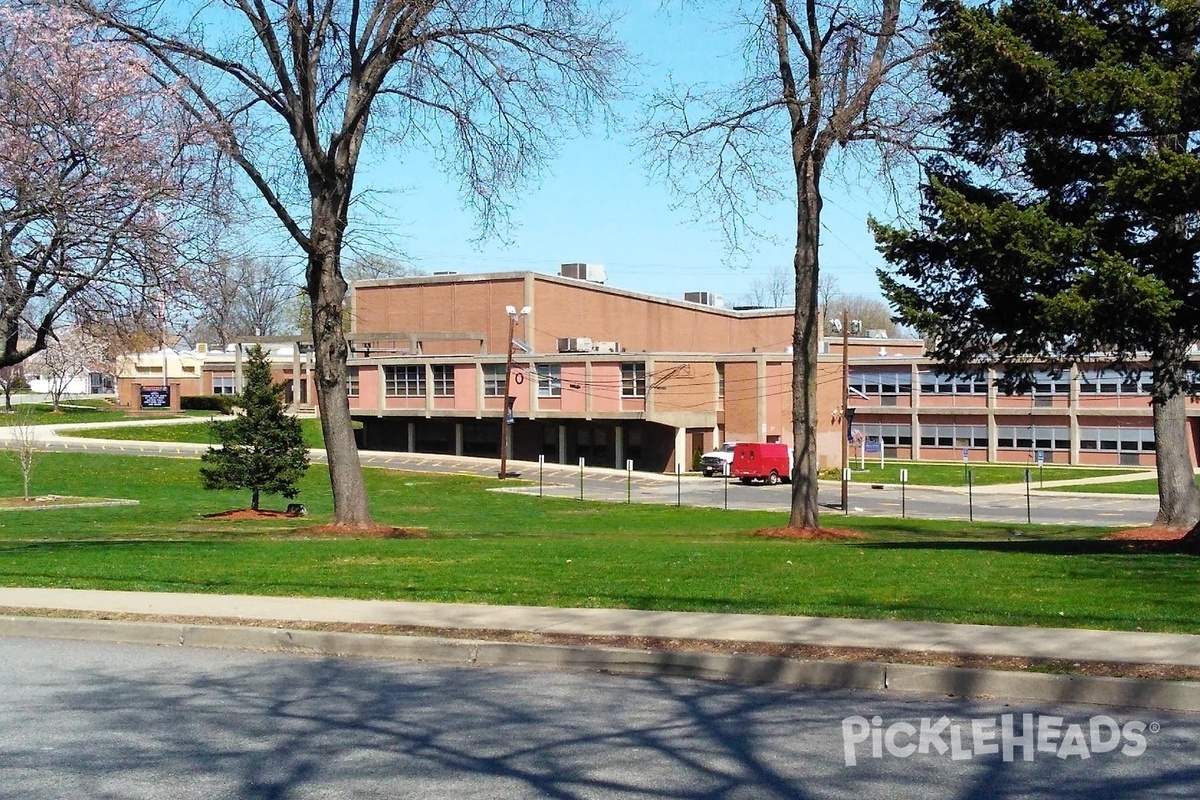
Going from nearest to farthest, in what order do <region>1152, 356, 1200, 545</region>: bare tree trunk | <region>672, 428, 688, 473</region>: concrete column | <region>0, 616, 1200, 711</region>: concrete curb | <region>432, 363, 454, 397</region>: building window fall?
1. <region>0, 616, 1200, 711</region>: concrete curb
2. <region>1152, 356, 1200, 545</region>: bare tree trunk
3. <region>672, 428, 688, 473</region>: concrete column
4. <region>432, 363, 454, 397</region>: building window

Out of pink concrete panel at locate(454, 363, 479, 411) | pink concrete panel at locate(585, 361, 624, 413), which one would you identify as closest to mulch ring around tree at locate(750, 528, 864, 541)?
→ pink concrete panel at locate(585, 361, 624, 413)

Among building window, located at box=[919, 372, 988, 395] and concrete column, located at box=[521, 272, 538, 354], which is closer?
building window, located at box=[919, 372, 988, 395]

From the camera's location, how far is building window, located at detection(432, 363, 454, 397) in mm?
75250

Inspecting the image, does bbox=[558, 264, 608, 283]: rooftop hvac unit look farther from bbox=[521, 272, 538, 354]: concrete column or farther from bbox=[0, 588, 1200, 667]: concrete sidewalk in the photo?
bbox=[0, 588, 1200, 667]: concrete sidewalk

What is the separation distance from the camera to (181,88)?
20.1 meters

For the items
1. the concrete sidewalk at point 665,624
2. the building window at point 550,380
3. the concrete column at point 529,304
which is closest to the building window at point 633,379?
the building window at point 550,380

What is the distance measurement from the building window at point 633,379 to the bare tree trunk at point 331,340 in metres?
47.1

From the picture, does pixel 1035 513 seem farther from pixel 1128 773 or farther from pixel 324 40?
pixel 1128 773

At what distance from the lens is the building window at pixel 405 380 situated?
7644 cm

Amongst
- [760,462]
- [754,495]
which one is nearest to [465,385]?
[760,462]

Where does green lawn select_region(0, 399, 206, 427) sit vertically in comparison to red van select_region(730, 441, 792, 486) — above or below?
above

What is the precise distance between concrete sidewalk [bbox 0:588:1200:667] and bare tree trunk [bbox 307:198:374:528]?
875 cm

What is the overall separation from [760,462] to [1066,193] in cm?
4411

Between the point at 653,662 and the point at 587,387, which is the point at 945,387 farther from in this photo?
the point at 653,662
